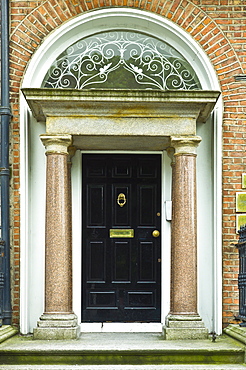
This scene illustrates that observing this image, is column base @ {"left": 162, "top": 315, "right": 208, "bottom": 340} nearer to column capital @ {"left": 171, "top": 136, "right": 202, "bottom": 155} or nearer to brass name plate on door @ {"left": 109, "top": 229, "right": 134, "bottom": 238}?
Result: brass name plate on door @ {"left": 109, "top": 229, "right": 134, "bottom": 238}

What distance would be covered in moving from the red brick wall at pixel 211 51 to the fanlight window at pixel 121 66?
0.37 metres

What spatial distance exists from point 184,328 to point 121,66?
3.42 m

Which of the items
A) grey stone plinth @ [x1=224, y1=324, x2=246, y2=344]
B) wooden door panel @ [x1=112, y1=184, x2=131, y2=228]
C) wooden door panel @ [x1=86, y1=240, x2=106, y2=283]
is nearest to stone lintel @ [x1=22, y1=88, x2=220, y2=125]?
wooden door panel @ [x1=112, y1=184, x2=131, y2=228]

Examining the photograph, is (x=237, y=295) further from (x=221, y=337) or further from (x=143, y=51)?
(x=143, y=51)

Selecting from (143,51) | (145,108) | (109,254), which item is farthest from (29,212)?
(143,51)

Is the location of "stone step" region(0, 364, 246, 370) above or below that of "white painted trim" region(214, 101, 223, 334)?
below

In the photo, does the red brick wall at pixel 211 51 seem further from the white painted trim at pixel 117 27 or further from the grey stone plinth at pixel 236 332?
the grey stone plinth at pixel 236 332

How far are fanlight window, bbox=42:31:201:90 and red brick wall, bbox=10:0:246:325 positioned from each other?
0.37 m

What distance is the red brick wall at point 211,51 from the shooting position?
7.73 metres

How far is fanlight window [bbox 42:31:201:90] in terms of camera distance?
7.92m

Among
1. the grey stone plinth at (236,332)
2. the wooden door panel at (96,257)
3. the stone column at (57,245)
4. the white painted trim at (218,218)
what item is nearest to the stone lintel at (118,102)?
the stone column at (57,245)

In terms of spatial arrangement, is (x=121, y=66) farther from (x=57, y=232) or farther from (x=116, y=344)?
(x=116, y=344)

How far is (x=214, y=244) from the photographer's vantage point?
7809 millimetres

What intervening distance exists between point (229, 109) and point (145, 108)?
1.22 m
